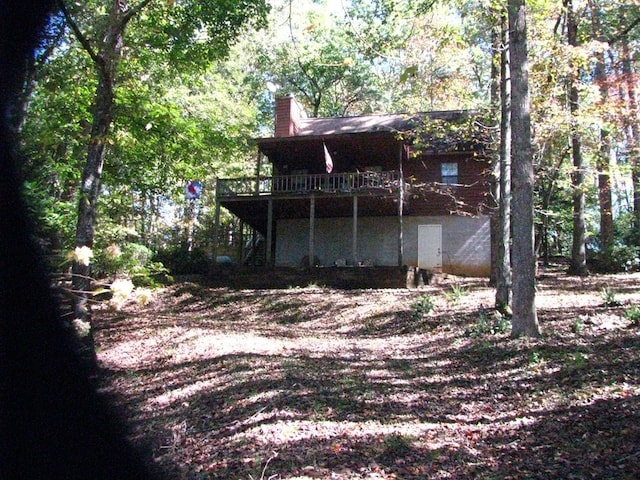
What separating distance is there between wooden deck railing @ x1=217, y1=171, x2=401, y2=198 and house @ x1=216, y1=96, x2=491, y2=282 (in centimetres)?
4

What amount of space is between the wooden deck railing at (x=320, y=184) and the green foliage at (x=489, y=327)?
842cm

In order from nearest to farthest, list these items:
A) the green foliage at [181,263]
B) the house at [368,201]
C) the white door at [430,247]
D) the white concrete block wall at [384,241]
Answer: the house at [368,201] < the white concrete block wall at [384,241] < the white door at [430,247] < the green foliage at [181,263]

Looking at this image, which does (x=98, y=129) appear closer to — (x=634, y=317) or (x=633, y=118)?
(x=634, y=317)

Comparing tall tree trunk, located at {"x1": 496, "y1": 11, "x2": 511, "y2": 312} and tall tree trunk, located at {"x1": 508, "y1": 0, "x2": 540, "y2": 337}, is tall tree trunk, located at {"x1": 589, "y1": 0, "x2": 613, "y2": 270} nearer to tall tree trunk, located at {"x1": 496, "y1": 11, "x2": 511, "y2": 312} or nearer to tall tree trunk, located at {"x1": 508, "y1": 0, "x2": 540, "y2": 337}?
tall tree trunk, located at {"x1": 496, "y1": 11, "x2": 511, "y2": 312}

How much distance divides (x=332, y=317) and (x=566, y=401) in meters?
8.08

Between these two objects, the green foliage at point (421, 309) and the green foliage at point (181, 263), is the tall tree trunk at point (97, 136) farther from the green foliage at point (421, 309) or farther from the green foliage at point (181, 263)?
the green foliage at point (181, 263)

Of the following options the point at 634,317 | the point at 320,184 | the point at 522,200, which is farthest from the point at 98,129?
the point at 320,184

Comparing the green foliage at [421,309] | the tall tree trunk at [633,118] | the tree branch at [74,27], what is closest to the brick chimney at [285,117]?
the green foliage at [421,309]

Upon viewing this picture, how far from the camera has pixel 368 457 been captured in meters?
4.68

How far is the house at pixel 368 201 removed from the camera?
1964cm

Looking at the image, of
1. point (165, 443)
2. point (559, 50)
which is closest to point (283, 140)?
point (559, 50)

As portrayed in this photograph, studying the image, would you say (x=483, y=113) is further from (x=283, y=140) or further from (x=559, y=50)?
(x=283, y=140)

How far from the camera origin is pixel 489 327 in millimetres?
9875

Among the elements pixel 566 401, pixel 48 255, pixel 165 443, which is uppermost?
pixel 48 255
